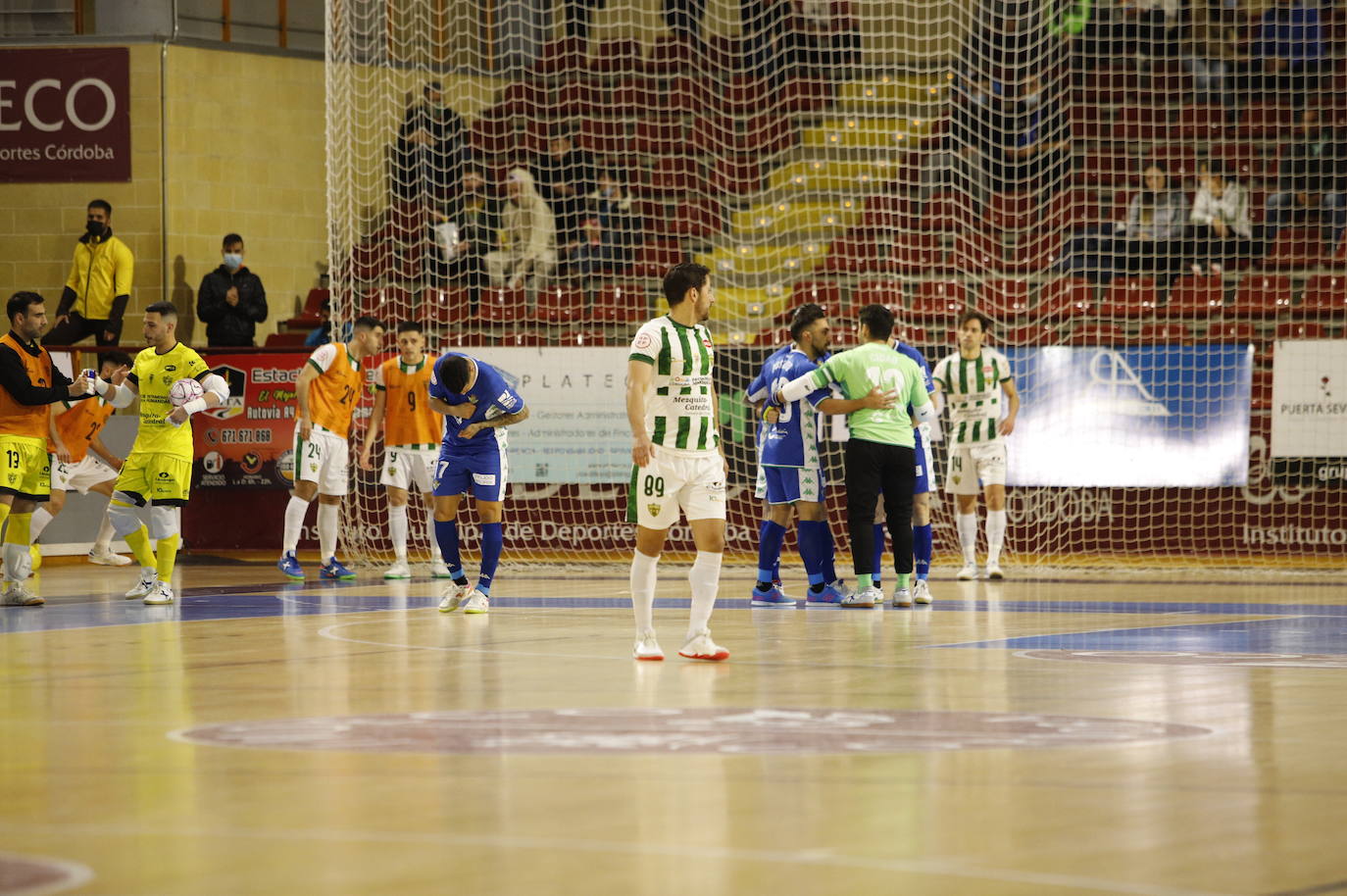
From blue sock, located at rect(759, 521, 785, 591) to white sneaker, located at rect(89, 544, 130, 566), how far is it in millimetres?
7744

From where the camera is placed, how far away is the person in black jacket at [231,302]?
19.9m

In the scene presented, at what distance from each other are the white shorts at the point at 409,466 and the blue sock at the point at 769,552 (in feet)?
13.0

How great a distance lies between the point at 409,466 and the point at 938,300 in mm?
6365

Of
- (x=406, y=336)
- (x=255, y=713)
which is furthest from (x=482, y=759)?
(x=406, y=336)

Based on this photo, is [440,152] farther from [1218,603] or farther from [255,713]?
[255,713]

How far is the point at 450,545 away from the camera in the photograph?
12.2 meters

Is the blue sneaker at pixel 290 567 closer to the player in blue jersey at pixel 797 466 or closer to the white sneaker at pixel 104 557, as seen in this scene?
the white sneaker at pixel 104 557

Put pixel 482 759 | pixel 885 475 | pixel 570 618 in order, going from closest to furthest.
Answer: pixel 482 759 < pixel 570 618 < pixel 885 475

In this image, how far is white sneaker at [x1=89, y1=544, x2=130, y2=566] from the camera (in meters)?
17.5

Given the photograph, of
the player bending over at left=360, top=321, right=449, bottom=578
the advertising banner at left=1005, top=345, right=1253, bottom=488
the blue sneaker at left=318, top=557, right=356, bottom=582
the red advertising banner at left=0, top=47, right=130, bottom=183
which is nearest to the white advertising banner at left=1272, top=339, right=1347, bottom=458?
the advertising banner at left=1005, top=345, right=1253, bottom=488

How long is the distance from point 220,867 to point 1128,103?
59.8 feet

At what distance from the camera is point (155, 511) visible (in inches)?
498

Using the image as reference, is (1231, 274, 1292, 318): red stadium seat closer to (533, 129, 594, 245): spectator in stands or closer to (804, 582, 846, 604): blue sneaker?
(533, 129, 594, 245): spectator in stands

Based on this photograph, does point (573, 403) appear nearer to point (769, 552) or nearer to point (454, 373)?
point (769, 552)
